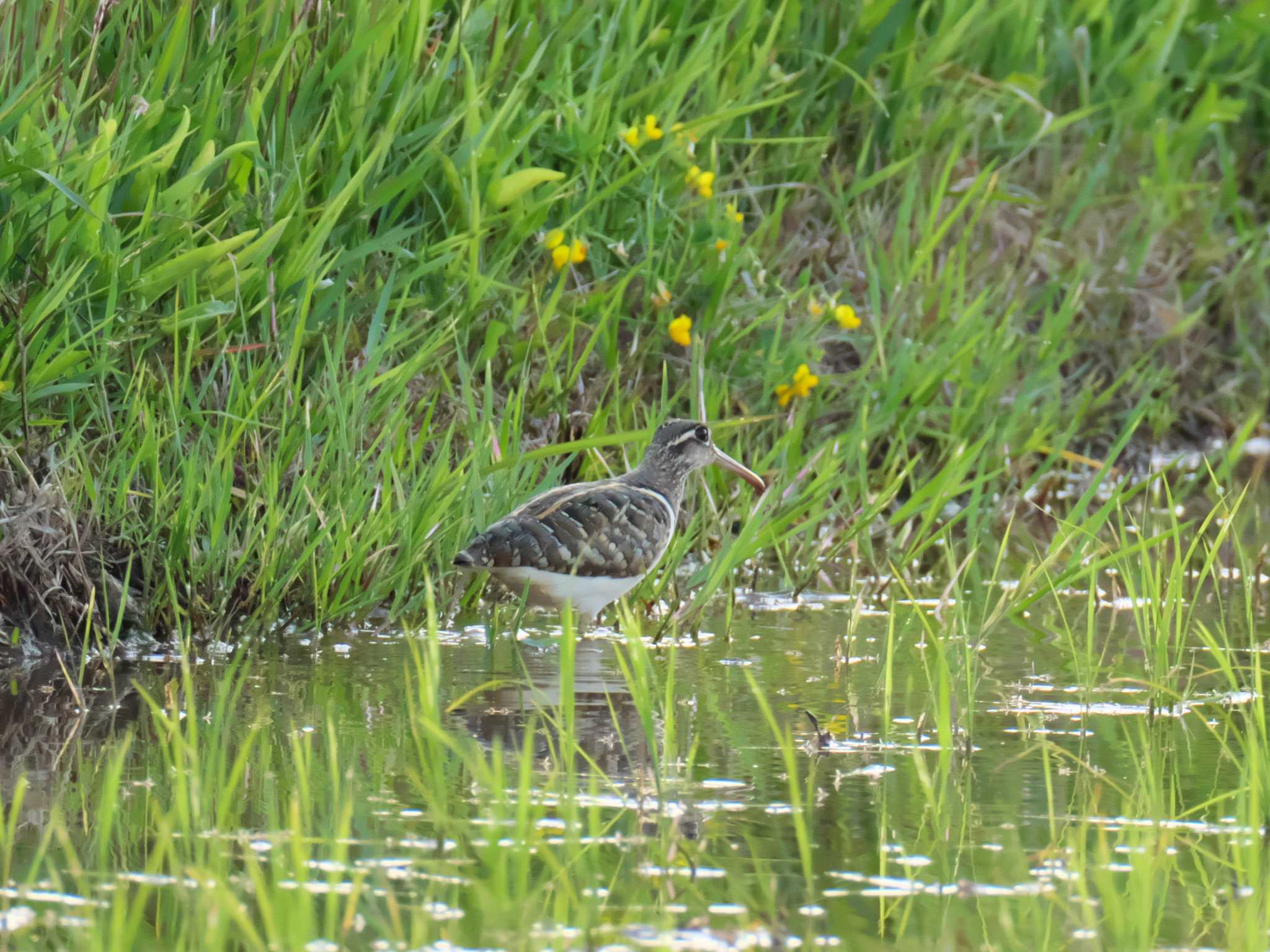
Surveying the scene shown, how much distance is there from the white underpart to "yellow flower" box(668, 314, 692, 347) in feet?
3.50

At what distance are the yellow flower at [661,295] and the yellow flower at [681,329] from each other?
7 centimetres

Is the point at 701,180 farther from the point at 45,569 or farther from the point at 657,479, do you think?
the point at 45,569

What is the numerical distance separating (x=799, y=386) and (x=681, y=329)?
19.1 inches

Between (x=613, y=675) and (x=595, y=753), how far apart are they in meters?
0.86

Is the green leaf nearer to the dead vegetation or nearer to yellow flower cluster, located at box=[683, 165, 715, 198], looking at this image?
yellow flower cluster, located at box=[683, 165, 715, 198]

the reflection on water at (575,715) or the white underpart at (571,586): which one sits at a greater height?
the white underpart at (571,586)

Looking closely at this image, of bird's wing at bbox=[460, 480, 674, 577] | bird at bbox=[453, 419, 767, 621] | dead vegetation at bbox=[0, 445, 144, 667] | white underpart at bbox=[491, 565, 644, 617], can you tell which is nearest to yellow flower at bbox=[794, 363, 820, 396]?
bird at bbox=[453, 419, 767, 621]

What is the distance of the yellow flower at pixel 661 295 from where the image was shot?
6.53 metres

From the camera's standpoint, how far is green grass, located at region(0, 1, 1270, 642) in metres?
5.29

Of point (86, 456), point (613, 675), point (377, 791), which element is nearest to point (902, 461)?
point (613, 675)

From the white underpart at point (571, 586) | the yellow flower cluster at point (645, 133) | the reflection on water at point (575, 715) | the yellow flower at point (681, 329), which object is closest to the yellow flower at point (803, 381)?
the yellow flower at point (681, 329)

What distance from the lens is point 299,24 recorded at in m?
5.79

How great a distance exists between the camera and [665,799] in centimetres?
386

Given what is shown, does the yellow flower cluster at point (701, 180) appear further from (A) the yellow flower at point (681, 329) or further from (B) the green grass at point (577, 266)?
(A) the yellow flower at point (681, 329)
